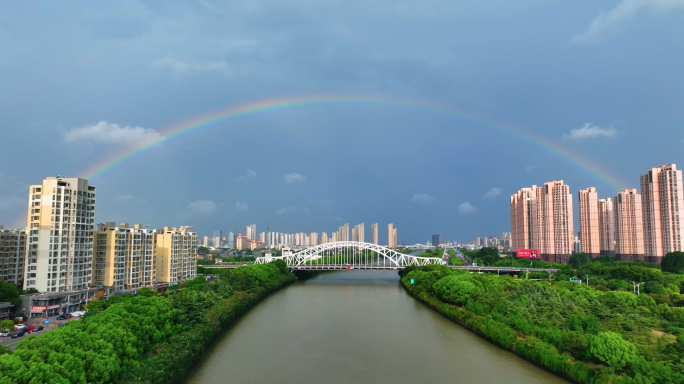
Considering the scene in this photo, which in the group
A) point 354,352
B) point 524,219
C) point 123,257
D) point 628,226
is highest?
point 524,219

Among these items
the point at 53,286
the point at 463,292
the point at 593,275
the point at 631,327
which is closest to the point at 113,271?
the point at 53,286

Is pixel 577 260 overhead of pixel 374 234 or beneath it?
beneath

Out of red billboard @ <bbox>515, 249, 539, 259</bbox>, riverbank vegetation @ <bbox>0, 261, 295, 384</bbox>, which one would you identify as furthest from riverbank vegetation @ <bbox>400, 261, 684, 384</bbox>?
red billboard @ <bbox>515, 249, 539, 259</bbox>

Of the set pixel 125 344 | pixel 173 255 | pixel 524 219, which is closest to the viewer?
pixel 125 344

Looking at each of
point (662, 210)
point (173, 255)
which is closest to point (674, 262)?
point (662, 210)

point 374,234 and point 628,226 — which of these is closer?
point 628,226

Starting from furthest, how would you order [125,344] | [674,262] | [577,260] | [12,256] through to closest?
[577,260]
[674,262]
[12,256]
[125,344]

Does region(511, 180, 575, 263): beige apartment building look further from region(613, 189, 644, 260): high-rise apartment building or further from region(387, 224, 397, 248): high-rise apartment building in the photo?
region(387, 224, 397, 248): high-rise apartment building

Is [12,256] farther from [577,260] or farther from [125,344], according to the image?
[577,260]
